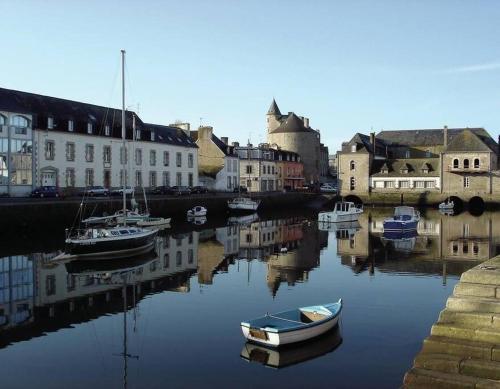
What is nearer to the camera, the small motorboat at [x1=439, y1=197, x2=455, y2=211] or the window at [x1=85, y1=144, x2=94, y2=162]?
the window at [x1=85, y1=144, x2=94, y2=162]

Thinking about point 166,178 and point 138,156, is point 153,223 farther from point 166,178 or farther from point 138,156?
point 166,178

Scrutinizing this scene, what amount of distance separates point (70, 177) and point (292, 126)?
49.3 m

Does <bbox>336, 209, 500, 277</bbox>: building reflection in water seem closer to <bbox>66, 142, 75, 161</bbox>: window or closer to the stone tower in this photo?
<bbox>66, 142, 75, 161</bbox>: window

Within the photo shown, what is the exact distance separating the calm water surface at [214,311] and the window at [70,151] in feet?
60.5

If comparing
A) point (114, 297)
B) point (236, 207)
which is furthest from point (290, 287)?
point (236, 207)

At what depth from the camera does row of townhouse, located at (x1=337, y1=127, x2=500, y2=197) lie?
68.2 m

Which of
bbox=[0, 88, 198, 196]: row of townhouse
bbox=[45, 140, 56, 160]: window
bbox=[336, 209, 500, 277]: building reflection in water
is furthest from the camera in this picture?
bbox=[45, 140, 56, 160]: window

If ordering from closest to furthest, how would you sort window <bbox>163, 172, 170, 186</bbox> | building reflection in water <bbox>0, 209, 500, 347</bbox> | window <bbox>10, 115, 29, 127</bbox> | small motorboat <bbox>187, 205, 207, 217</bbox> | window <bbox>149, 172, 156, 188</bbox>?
building reflection in water <bbox>0, 209, 500, 347</bbox> < window <bbox>10, 115, 29, 127</bbox> < small motorboat <bbox>187, 205, 207, 217</bbox> < window <bbox>149, 172, 156, 188</bbox> < window <bbox>163, 172, 170, 186</bbox>

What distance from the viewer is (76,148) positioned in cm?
4691

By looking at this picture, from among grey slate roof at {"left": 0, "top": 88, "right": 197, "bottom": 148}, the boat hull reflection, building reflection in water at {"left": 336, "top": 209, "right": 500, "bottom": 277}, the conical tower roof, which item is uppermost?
the conical tower roof

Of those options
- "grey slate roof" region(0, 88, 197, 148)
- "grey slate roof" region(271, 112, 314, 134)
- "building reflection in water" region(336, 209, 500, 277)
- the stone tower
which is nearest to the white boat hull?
"building reflection in water" region(336, 209, 500, 277)

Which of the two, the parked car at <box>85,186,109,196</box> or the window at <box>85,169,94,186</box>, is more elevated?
the window at <box>85,169,94,186</box>

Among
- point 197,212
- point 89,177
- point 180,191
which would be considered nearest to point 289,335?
point 197,212

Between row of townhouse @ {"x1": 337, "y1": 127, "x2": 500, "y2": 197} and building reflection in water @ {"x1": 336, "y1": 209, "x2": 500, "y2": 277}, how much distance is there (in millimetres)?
24239
